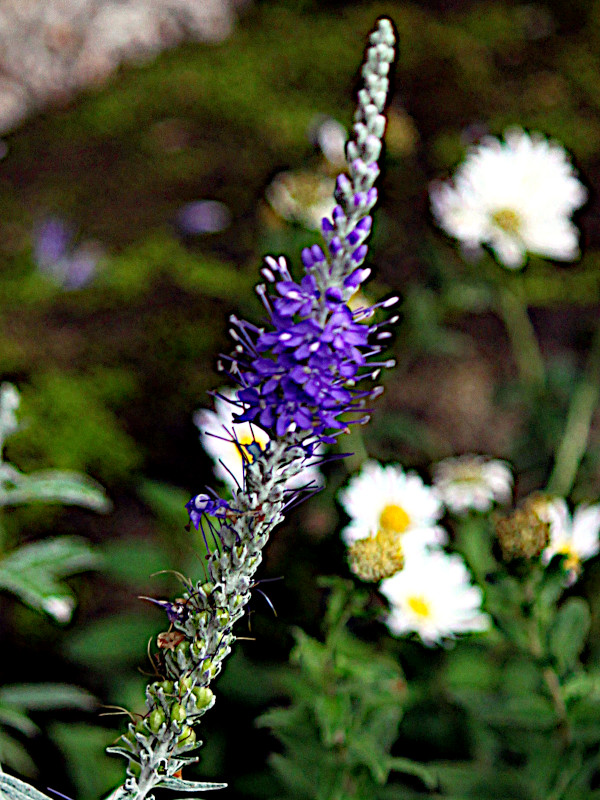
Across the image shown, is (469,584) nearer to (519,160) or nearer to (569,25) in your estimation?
(519,160)

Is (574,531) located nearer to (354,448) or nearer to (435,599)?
(435,599)

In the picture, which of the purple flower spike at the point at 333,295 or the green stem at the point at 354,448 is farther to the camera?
the green stem at the point at 354,448

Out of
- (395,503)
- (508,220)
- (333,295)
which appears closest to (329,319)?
(333,295)

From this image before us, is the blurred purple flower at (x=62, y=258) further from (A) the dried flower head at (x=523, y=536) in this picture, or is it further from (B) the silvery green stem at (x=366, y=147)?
(B) the silvery green stem at (x=366, y=147)

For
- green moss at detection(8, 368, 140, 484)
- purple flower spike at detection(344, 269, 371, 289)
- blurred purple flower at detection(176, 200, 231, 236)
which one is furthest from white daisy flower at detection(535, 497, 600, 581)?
blurred purple flower at detection(176, 200, 231, 236)

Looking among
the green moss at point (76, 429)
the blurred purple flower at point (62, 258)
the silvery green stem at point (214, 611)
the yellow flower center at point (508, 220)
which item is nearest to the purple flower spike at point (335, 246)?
the silvery green stem at point (214, 611)
